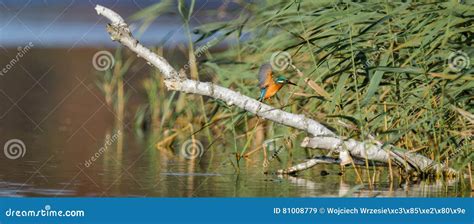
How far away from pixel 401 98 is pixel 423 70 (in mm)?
403

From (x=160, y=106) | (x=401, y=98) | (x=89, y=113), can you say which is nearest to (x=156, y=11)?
(x=401, y=98)

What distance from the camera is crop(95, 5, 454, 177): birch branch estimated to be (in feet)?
24.2

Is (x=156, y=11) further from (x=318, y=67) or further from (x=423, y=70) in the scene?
(x=423, y=70)

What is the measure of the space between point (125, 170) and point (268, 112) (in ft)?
4.48

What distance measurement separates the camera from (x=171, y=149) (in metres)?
10.2

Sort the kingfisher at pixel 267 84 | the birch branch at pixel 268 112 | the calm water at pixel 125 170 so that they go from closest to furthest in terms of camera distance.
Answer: the birch branch at pixel 268 112 < the calm water at pixel 125 170 < the kingfisher at pixel 267 84

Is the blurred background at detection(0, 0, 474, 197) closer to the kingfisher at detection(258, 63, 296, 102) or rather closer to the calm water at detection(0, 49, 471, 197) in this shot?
the calm water at detection(0, 49, 471, 197)

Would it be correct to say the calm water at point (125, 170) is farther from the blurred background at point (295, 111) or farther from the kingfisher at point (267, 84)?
the kingfisher at point (267, 84)

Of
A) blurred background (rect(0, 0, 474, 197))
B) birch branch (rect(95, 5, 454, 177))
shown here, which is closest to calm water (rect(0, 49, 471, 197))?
blurred background (rect(0, 0, 474, 197))

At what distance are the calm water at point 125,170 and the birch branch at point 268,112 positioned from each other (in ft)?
0.57

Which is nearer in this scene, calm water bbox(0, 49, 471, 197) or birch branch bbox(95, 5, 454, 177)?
birch branch bbox(95, 5, 454, 177)

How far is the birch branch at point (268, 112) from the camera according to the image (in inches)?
291

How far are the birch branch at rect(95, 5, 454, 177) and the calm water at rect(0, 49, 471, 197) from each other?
0.17m

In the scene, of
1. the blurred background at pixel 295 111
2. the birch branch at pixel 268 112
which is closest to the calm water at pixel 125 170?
the blurred background at pixel 295 111
